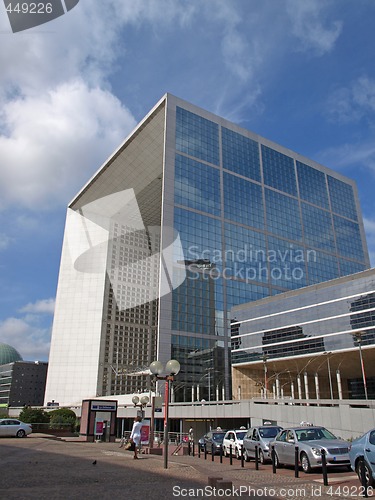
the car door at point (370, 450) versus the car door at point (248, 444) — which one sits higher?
the car door at point (370, 450)

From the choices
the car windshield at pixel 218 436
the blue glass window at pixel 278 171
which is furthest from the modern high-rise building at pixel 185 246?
the car windshield at pixel 218 436

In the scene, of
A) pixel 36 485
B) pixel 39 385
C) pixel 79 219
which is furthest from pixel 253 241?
pixel 39 385

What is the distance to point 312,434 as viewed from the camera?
15414 mm

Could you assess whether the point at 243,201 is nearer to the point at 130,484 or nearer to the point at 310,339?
the point at 310,339

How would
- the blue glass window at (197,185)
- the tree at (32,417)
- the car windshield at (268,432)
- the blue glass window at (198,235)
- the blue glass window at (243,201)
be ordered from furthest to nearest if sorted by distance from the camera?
the blue glass window at (243,201), the blue glass window at (197,185), the blue glass window at (198,235), the tree at (32,417), the car windshield at (268,432)

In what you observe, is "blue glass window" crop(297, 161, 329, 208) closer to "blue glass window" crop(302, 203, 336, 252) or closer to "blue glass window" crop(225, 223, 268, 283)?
"blue glass window" crop(302, 203, 336, 252)

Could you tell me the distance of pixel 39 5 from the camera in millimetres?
18062

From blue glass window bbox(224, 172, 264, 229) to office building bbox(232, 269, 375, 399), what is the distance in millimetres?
19510

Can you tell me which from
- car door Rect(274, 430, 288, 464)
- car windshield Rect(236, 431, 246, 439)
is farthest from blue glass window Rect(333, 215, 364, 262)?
car door Rect(274, 430, 288, 464)

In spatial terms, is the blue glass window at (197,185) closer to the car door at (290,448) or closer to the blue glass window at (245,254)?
the blue glass window at (245,254)

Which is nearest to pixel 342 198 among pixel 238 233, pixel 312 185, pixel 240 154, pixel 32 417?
pixel 312 185

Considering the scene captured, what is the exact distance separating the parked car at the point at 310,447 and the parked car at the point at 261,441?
56.9 inches

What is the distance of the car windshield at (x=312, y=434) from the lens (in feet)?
50.0

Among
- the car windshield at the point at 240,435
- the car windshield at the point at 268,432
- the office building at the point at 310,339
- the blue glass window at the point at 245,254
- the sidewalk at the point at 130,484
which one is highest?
the blue glass window at the point at 245,254
